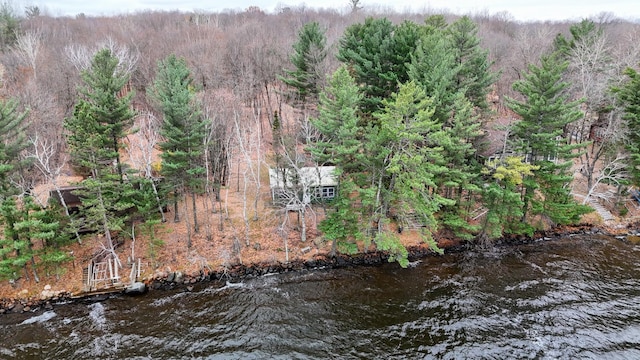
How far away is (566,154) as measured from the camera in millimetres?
27578

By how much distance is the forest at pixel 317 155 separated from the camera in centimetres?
2273

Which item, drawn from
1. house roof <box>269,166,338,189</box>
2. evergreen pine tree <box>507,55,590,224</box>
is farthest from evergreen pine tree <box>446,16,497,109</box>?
house roof <box>269,166,338,189</box>

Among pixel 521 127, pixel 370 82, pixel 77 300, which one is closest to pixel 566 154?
pixel 521 127

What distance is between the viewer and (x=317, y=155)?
23.5 m

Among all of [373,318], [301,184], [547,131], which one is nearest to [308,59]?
[301,184]

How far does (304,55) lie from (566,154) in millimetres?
21268

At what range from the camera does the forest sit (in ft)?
74.6

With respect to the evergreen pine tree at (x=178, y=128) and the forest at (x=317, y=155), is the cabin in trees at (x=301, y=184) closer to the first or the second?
the forest at (x=317, y=155)

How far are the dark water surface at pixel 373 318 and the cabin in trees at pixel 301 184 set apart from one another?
19.6ft

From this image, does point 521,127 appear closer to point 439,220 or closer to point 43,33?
point 439,220

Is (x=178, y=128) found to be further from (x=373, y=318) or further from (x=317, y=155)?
(x=373, y=318)

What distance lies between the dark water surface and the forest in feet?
8.80

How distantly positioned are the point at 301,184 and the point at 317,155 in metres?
5.37

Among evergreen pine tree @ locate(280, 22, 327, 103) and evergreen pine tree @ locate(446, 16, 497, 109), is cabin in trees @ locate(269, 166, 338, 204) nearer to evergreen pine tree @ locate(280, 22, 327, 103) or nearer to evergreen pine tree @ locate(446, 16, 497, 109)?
evergreen pine tree @ locate(280, 22, 327, 103)
